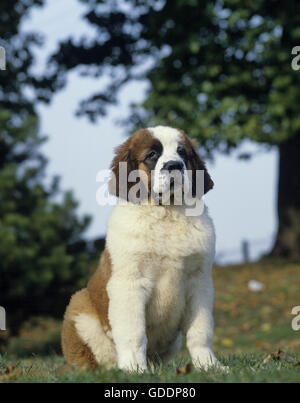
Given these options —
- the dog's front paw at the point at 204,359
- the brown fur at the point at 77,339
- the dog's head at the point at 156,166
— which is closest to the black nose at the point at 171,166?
the dog's head at the point at 156,166

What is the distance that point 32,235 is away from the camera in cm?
1105

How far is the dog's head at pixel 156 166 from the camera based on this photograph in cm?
439

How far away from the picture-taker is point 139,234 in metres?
4.30

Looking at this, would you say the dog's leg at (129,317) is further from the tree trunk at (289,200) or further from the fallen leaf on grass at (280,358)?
the tree trunk at (289,200)

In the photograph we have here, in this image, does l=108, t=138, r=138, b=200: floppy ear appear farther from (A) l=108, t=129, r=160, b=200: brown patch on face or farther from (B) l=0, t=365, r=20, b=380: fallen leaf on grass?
(B) l=0, t=365, r=20, b=380: fallen leaf on grass

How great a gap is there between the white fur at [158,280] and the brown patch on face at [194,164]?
28cm

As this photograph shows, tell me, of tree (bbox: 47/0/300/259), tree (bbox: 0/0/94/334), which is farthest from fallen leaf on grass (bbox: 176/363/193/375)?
tree (bbox: 47/0/300/259)

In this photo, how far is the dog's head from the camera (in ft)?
14.4

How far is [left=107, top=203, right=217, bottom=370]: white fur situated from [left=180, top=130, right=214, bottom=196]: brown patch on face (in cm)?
28

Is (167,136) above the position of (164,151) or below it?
above

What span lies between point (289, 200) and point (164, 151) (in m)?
12.9

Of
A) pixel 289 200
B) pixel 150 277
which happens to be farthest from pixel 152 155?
pixel 289 200

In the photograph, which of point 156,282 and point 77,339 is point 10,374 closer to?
point 77,339
